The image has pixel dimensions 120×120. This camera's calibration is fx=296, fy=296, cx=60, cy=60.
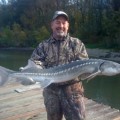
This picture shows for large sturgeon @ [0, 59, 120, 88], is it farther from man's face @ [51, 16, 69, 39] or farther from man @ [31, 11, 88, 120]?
man's face @ [51, 16, 69, 39]

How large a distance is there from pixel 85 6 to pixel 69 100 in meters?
39.6

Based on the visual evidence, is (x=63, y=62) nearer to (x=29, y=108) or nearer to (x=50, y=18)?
(x=29, y=108)

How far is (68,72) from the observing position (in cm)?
364

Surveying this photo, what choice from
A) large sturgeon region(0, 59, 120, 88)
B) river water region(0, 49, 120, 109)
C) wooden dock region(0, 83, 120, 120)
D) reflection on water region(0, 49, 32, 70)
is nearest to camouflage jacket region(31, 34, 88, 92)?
large sturgeon region(0, 59, 120, 88)

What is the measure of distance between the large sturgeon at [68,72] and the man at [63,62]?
178 millimetres

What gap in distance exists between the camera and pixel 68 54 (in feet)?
12.7

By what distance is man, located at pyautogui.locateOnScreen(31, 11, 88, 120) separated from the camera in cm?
384

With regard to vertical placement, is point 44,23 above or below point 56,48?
below

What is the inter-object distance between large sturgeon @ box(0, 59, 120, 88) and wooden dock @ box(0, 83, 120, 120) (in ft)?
7.44

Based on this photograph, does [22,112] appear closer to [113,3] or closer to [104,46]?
[104,46]

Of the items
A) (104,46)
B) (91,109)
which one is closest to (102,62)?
(91,109)

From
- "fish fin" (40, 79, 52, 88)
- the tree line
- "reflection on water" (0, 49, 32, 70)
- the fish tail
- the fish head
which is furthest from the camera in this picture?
the tree line

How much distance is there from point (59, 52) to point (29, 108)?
289 centimetres

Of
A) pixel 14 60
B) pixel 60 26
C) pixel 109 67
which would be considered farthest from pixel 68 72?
pixel 14 60
